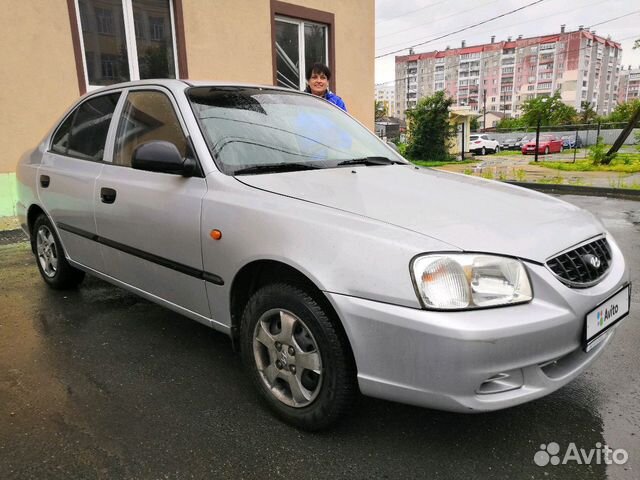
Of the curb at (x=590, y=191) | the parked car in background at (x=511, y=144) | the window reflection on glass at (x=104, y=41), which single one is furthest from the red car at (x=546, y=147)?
the window reflection on glass at (x=104, y=41)

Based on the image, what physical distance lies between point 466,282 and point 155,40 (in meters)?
7.49

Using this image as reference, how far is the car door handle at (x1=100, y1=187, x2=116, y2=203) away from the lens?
119 inches

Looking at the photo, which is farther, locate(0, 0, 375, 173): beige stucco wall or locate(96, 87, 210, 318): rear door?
locate(0, 0, 375, 173): beige stucco wall

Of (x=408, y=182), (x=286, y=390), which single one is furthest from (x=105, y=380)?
(x=408, y=182)

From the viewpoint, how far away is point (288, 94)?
3.42 meters

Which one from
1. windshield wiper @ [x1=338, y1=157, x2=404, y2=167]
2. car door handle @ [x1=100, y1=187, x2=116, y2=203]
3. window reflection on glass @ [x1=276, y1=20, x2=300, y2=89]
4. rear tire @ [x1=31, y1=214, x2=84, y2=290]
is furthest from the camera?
window reflection on glass @ [x1=276, y1=20, x2=300, y2=89]

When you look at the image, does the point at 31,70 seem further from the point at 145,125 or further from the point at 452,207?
the point at 452,207

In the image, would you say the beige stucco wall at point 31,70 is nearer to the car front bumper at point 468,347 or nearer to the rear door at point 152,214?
the rear door at point 152,214

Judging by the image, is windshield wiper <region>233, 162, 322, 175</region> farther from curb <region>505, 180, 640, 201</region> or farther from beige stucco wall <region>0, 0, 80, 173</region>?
curb <region>505, 180, 640, 201</region>

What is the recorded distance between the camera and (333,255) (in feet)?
6.33

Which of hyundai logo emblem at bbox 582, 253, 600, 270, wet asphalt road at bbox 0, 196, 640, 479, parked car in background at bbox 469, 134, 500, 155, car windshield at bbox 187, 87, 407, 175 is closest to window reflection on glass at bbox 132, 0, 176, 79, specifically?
car windshield at bbox 187, 87, 407, 175

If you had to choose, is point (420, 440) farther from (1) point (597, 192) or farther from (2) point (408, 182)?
(1) point (597, 192)

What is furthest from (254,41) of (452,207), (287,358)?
(287,358)

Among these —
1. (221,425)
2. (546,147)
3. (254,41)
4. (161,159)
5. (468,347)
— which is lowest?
(546,147)
